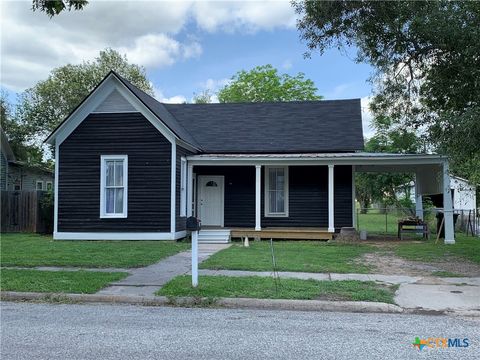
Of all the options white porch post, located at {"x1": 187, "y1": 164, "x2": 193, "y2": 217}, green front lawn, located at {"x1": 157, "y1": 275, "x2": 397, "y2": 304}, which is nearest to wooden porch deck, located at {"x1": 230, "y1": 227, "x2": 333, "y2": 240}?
white porch post, located at {"x1": 187, "y1": 164, "x2": 193, "y2": 217}

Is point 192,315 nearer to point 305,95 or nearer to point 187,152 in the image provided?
point 187,152

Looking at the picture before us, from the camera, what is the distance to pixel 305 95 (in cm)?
5119

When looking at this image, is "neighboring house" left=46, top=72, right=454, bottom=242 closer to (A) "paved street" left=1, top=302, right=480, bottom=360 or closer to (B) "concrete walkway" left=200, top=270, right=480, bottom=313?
(B) "concrete walkway" left=200, top=270, right=480, bottom=313

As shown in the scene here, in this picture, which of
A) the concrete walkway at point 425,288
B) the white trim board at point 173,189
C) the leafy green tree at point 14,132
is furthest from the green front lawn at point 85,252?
the leafy green tree at point 14,132

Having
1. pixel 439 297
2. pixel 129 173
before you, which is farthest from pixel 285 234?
pixel 439 297

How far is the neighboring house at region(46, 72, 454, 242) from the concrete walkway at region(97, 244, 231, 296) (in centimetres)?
428

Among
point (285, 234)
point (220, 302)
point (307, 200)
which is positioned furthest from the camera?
point (307, 200)

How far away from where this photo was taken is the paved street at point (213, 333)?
5.43 meters

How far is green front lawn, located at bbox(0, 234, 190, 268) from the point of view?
11.7m

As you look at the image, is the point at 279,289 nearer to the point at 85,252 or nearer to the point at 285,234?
the point at 85,252

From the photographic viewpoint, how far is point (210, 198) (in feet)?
66.5

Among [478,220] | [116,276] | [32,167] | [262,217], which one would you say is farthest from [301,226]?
[32,167]

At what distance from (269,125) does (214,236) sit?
6074mm

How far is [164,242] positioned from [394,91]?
399 inches
